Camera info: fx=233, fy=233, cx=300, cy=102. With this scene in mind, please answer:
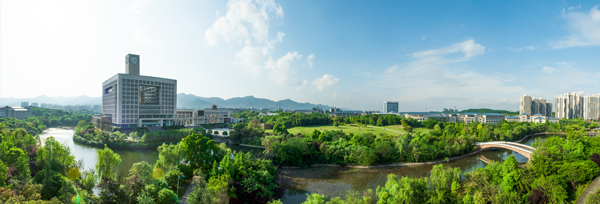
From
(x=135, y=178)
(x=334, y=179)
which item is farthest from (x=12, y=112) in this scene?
(x=334, y=179)

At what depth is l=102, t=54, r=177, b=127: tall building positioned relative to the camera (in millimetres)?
37281

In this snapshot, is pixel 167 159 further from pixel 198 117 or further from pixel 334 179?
pixel 198 117

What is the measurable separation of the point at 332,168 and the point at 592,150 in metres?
20.7

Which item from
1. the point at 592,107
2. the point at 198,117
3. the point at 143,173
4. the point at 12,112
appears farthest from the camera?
the point at 592,107

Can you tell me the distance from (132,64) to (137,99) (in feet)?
19.8

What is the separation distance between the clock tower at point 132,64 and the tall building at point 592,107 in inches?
4058

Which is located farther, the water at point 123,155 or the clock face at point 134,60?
the clock face at point 134,60

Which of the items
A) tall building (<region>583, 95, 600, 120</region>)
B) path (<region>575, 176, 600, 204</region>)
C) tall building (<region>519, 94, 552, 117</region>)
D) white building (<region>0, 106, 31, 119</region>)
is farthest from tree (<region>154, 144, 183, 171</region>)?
tall building (<region>519, 94, 552, 117</region>)

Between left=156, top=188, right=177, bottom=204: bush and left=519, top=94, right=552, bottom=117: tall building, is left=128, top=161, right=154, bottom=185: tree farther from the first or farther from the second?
left=519, top=94, right=552, bottom=117: tall building

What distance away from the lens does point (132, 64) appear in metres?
39.3

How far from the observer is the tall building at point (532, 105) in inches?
2753

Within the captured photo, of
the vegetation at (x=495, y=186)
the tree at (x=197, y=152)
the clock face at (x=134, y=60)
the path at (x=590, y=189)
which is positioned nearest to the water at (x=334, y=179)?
the vegetation at (x=495, y=186)

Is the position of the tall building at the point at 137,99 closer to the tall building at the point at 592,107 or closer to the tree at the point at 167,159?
the tree at the point at 167,159

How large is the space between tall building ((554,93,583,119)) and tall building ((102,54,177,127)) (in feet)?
321
